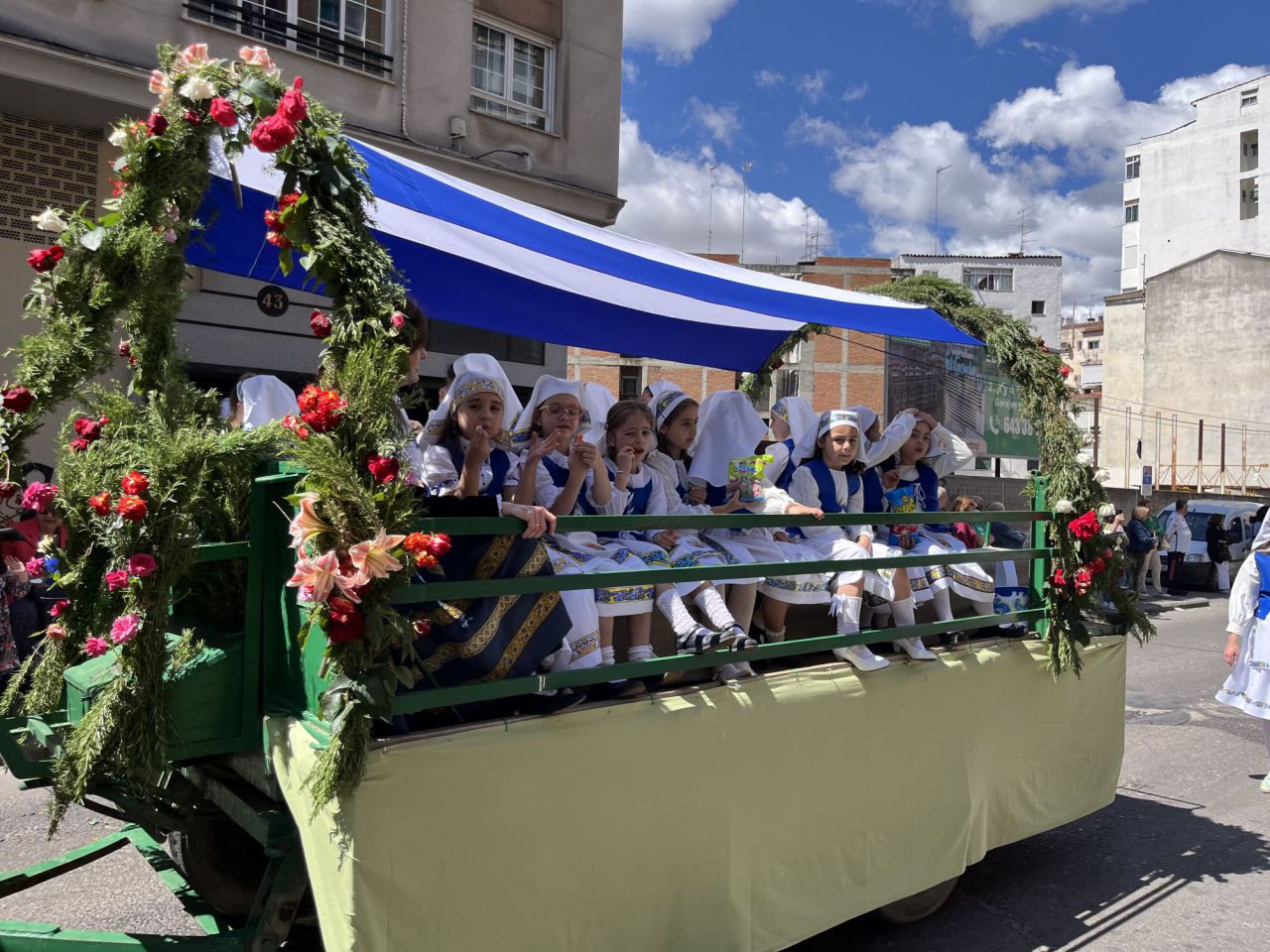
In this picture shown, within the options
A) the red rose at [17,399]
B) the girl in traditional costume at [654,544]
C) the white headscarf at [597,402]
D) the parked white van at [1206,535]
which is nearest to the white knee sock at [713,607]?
the girl in traditional costume at [654,544]

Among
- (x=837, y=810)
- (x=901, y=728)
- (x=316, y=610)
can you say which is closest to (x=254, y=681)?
(x=316, y=610)

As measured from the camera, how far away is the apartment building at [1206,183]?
139 ft

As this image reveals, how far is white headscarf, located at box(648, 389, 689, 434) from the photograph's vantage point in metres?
4.82

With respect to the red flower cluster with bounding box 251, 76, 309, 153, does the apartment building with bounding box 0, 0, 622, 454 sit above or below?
above

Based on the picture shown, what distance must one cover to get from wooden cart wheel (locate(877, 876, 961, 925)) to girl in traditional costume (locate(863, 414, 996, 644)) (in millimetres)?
1015

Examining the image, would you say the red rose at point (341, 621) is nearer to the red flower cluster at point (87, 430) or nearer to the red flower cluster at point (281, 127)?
the red flower cluster at point (281, 127)

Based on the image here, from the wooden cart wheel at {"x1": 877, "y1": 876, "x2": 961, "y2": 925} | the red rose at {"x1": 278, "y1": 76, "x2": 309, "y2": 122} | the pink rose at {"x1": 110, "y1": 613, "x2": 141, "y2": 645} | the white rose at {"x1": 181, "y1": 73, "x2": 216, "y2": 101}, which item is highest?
the white rose at {"x1": 181, "y1": 73, "x2": 216, "y2": 101}

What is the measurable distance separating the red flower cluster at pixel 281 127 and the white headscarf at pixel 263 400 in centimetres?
195

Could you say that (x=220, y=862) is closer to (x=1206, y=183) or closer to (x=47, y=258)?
(x=47, y=258)

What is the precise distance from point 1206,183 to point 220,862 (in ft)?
166

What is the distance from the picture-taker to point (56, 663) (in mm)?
3100

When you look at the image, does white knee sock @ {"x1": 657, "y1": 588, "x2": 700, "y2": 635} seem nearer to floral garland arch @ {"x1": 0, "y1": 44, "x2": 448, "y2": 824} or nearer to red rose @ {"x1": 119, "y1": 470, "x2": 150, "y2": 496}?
floral garland arch @ {"x1": 0, "y1": 44, "x2": 448, "y2": 824}

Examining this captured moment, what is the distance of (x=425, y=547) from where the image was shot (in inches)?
91.4

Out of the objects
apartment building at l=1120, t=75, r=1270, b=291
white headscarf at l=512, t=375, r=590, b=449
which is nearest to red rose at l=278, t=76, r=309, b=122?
white headscarf at l=512, t=375, r=590, b=449
